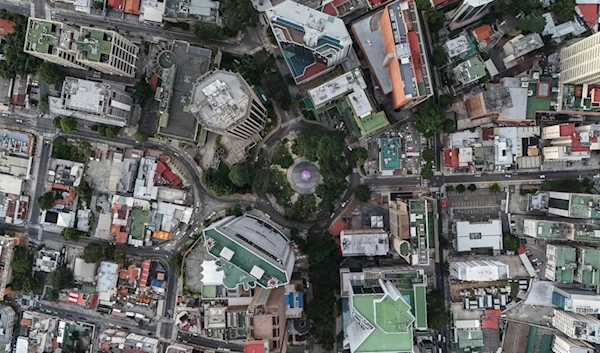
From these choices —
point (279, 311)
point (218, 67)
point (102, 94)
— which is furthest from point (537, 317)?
point (102, 94)

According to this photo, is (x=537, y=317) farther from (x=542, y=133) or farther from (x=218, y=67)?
(x=218, y=67)

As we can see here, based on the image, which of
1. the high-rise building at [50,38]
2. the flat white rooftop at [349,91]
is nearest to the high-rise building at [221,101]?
the flat white rooftop at [349,91]

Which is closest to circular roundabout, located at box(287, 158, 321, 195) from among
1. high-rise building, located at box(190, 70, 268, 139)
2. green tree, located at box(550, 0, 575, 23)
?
high-rise building, located at box(190, 70, 268, 139)

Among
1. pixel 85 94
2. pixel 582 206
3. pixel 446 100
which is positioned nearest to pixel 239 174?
pixel 85 94

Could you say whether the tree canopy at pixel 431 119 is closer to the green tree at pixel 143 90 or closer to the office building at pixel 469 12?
the office building at pixel 469 12

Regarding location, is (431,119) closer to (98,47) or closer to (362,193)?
(362,193)
